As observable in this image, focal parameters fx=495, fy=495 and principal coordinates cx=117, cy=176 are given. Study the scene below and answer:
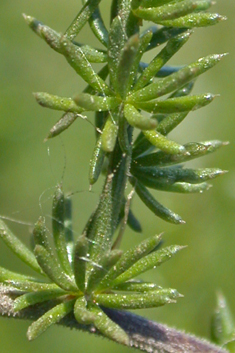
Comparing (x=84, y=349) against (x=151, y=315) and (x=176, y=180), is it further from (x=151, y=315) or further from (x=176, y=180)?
(x=176, y=180)

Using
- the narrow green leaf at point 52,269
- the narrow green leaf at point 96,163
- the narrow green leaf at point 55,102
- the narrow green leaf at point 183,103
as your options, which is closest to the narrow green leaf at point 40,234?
the narrow green leaf at point 52,269

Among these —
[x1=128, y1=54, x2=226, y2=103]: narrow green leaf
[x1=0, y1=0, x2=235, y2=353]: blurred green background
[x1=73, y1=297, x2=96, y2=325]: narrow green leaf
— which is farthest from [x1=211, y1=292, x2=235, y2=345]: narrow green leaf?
[x1=0, y1=0, x2=235, y2=353]: blurred green background

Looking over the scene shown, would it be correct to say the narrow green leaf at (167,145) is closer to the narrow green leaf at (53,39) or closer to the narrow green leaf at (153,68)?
the narrow green leaf at (153,68)

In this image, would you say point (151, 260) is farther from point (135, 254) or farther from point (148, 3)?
point (148, 3)

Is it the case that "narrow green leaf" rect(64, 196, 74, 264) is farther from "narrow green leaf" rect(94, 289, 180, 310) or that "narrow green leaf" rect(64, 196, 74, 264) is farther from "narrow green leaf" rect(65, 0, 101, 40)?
"narrow green leaf" rect(65, 0, 101, 40)

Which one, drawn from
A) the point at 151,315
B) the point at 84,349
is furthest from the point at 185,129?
the point at 84,349
